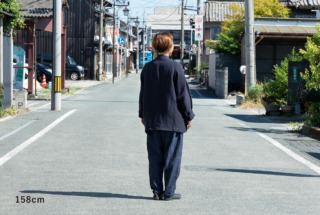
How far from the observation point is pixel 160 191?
6.38m

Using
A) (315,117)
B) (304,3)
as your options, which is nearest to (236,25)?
(304,3)

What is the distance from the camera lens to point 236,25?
37.8 meters

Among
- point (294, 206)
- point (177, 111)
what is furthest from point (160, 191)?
point (294, 206)

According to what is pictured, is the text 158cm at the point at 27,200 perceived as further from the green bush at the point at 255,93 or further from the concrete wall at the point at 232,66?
the concrete wall at the point at 232,66

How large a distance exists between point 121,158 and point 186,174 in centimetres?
163

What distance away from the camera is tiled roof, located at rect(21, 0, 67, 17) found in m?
24.8

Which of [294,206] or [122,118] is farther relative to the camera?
[122,118]

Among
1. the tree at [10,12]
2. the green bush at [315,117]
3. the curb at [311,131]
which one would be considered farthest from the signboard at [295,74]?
the tree at [10,12]

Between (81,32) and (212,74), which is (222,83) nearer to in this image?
(212,74)

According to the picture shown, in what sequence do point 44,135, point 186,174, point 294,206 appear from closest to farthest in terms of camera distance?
point 294,206
point 186,174
point 44,135

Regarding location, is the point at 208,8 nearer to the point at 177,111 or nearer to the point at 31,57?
the point at 31,57

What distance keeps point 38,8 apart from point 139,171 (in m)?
18.5

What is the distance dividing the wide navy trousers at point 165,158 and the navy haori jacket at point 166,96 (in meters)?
0.11

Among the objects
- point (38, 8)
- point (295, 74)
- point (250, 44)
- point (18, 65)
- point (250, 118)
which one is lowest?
point (250, 118)
